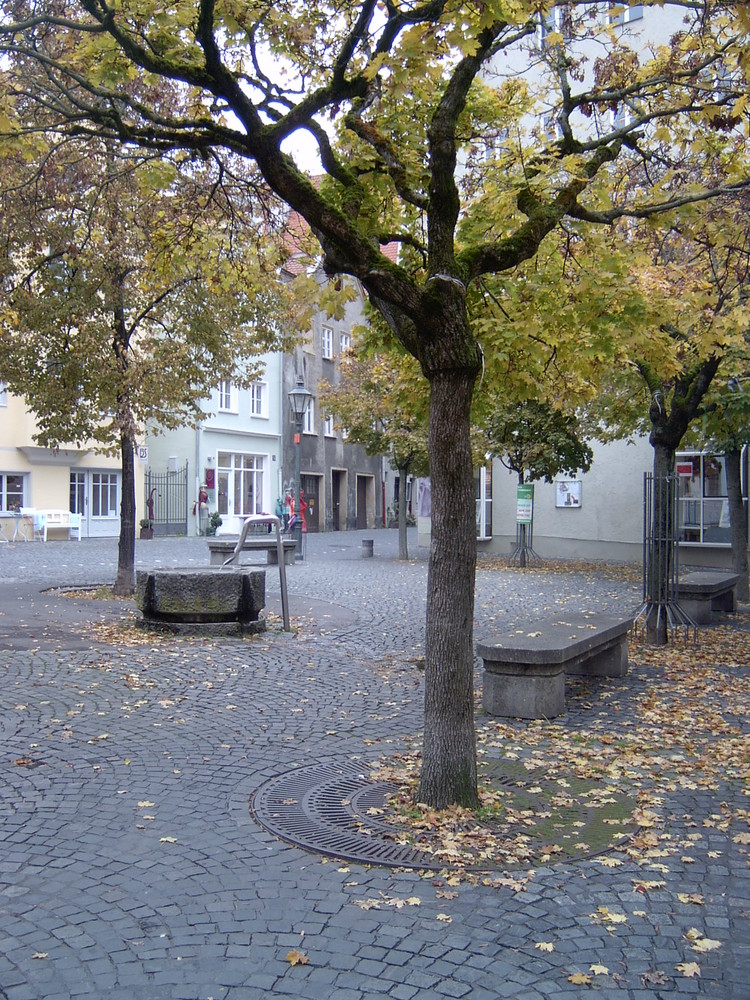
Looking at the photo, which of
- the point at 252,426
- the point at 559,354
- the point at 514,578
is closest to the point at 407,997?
the point at 559,354

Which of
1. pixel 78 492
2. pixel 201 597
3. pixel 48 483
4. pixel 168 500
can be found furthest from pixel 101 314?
pixel 168 500

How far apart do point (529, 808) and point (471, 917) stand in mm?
1406

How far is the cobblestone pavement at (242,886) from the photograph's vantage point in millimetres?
3264

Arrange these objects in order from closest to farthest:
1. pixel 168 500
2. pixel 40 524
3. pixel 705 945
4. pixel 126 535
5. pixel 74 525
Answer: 1. pixel 705 945
2. pixel 126 535
3. pixel 40 524
4. pixel 74 525
5. pixel 168 500

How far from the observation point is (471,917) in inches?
147

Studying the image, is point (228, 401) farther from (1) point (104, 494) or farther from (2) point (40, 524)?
(2) point (40, 524)

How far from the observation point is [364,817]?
489cm

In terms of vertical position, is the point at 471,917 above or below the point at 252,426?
below

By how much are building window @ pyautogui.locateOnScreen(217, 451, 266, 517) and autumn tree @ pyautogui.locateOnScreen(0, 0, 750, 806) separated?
27.8 meters

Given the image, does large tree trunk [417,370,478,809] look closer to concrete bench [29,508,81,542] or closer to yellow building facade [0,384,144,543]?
yellow building facade [0,384,144,543]

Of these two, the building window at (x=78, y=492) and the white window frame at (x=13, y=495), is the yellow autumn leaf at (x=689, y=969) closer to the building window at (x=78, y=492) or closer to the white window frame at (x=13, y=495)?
the white window frame at (x=13, y=495)

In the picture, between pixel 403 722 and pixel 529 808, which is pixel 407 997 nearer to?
pixel 529 808

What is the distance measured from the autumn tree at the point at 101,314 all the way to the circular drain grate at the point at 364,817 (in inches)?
299

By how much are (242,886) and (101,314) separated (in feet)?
36.3
